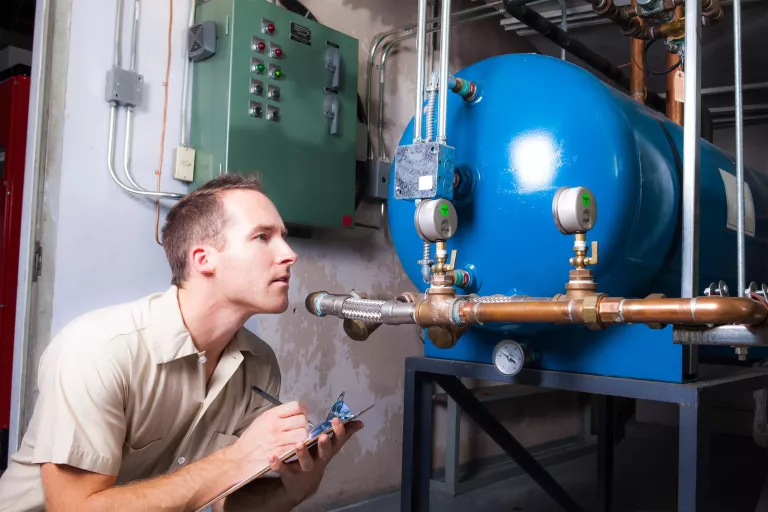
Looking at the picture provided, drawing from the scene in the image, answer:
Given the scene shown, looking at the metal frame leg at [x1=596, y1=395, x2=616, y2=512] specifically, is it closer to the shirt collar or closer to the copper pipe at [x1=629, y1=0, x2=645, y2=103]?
the copper pipe at [x1=629, y1=0, x2=645, y2=103]

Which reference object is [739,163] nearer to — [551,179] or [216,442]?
[551,179]

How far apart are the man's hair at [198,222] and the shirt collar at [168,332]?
97 millimetres

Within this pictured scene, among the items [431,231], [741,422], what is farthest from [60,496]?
[741,422]

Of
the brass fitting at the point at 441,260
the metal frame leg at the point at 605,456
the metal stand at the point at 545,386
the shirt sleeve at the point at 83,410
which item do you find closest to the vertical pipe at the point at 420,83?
the brass fitting at the point at 441,260

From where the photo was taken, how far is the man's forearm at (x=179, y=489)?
3.41ft

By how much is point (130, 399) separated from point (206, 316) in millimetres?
216

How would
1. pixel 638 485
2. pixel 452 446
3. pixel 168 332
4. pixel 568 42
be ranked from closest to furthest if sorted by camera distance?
1. pixel 168 332
2. pixel 568 42
3. pixel 452 446
4. pixel 638 485

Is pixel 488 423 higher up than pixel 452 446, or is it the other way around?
pixel 488 423

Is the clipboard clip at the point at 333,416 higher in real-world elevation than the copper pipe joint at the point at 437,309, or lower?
lower

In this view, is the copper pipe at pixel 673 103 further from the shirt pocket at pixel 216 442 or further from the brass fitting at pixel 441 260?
the shirt pocket at pixel 216 442

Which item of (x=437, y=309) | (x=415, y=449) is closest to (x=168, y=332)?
(x=437, y=309)

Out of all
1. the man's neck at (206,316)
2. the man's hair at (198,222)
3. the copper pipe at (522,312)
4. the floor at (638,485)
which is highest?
the man's hair at (198,222)

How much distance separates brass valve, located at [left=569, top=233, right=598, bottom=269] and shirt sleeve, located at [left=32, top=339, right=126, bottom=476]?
2.70ft

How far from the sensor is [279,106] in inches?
79.6
